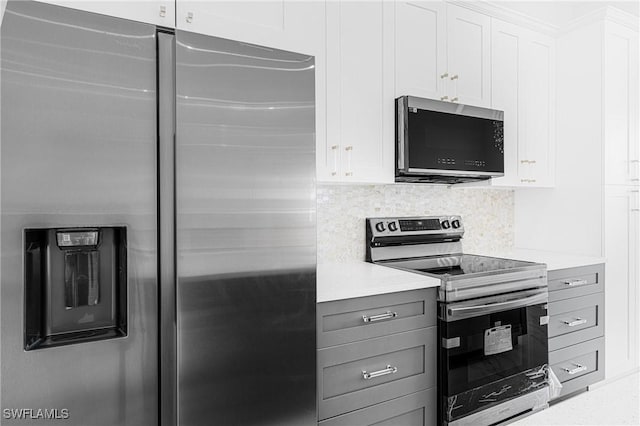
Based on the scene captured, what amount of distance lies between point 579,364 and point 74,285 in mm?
2855

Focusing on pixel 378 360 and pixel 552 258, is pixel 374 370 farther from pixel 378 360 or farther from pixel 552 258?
pixel 552 258

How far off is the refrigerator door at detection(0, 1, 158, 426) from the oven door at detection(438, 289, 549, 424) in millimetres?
1348

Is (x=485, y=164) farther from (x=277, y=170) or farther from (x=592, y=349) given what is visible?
(x=277, y=170)

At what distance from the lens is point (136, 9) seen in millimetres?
1533

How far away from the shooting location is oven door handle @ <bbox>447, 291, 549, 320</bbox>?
76.9 inches

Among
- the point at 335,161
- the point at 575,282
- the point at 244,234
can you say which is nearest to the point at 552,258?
the point at 575,282

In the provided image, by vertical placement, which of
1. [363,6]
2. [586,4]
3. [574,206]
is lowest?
[574,206]

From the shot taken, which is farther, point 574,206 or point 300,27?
point 574,206

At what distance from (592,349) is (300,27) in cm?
265

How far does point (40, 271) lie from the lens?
1.07 meters

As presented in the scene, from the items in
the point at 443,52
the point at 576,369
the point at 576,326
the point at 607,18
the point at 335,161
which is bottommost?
the point at 576,369

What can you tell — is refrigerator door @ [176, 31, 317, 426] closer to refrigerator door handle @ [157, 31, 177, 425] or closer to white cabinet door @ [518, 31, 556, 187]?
refrigerator door handle @ [157, 31, 177, 425]

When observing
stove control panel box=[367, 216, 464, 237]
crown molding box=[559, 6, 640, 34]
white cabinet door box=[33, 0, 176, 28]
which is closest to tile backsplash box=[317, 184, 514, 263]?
stove control panel box=[367, 216, 464, 237]

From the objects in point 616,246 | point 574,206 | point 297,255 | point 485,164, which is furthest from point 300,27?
point 616,246
